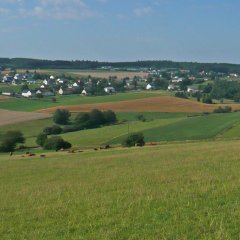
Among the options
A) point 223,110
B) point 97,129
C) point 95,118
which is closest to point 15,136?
point 97,129

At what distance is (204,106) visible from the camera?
4094 inches

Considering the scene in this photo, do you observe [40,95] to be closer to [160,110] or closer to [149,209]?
[160,110]

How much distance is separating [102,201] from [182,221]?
3.73 metres

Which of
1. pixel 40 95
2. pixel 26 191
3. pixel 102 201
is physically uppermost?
pixel 102 201

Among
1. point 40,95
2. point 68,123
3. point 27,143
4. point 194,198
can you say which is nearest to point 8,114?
point 68,123

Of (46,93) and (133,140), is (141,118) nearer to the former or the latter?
(133,140)

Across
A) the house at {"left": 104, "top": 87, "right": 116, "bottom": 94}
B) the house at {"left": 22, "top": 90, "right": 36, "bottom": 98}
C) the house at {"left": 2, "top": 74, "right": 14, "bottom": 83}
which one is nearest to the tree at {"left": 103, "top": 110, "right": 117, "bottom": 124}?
the house at {"left": 22, "top": 90, "right": 36, "bottom": 98}

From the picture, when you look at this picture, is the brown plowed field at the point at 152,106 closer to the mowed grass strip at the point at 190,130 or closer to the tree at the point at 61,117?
the tree at the point at 61,117

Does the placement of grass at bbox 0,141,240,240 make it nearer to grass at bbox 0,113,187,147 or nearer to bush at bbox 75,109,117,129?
grass at bbox 0,113,187,147

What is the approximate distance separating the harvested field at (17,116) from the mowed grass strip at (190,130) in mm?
27622

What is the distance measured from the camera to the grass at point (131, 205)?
1071 cm

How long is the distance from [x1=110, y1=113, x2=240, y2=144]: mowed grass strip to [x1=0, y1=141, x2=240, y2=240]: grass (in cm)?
3973

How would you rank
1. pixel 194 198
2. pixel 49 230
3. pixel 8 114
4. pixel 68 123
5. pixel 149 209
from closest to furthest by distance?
pixel 49 230
pixel 149 209
pixel 194 198
pixel 68 123
pixel 8 114

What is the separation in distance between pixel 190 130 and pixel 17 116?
127 feet
